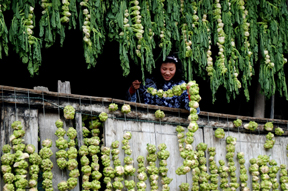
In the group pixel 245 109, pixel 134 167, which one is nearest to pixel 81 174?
pixel 134 167

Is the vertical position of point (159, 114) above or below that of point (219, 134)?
above

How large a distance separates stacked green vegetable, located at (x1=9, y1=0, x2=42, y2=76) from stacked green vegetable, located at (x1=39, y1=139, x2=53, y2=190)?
81cm

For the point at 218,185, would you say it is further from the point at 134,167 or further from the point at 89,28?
the point at 89,28

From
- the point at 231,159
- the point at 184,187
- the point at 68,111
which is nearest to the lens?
the point at 68,111

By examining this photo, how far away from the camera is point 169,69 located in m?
4.82

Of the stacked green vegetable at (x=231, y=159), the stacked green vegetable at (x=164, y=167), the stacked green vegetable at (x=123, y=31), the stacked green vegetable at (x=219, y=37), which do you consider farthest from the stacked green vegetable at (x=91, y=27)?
the stacked green vegetable at (x=231, y=159)

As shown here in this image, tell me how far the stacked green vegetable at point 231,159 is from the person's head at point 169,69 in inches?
38.4

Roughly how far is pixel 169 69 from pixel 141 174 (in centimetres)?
144

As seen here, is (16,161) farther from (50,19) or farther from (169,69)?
(169,69)

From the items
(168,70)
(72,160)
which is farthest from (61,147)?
(168,70)

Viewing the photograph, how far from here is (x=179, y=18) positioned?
15.1 feet

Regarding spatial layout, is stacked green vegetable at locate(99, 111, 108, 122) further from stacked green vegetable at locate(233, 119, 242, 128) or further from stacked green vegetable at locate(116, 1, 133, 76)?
stacked green vegetable at locate(233, 119, 242, 128)

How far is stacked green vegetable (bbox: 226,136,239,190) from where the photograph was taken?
4566 mm

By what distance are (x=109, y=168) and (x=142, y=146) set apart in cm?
49
